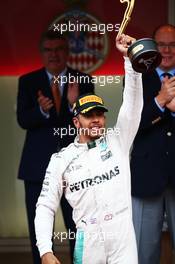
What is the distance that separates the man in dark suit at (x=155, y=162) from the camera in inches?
119

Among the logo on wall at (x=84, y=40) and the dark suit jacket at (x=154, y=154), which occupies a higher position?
the logo on wall at (x=84, y=40)

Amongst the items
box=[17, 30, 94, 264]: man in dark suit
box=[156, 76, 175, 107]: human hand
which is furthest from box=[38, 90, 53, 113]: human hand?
box=[156, 76, 175, 107]: human hand

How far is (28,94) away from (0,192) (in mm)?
881

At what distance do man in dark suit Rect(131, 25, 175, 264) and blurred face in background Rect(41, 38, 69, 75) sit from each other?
59cm

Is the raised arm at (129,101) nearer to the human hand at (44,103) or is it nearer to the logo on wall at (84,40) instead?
the human hand at (44,103)

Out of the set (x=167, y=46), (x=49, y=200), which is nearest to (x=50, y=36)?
(x=167, y=46)

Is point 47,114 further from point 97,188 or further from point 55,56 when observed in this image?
point 97,188

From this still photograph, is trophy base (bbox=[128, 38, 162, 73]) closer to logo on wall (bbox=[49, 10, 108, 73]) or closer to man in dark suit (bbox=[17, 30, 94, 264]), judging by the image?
man in dark suit (bbox=[17, 30, 94, 264])

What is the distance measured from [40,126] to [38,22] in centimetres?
72

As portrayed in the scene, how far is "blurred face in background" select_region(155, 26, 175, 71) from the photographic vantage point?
3.06 meters

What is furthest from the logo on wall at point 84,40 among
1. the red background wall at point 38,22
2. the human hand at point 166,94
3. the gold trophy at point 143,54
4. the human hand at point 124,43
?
the gold trophy at point 143,54

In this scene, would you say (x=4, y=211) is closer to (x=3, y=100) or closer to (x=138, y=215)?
(x=3, y=100)

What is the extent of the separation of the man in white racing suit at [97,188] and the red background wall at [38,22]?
1189 mm

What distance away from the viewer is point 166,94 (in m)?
2.93
